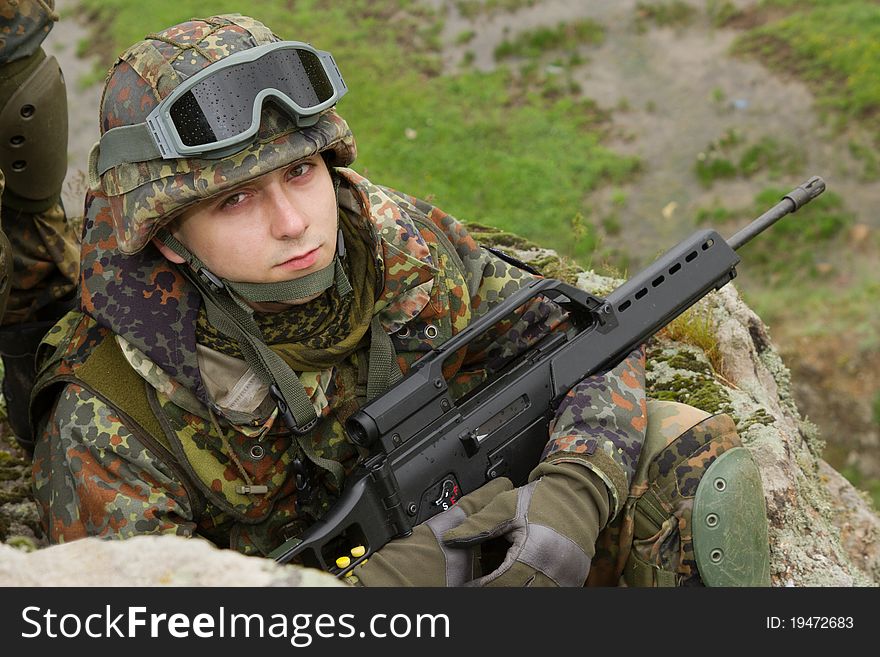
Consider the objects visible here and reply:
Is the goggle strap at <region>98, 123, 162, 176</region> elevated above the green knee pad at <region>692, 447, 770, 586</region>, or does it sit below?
above

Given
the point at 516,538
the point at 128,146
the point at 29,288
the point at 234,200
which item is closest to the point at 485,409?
the point at 516,538

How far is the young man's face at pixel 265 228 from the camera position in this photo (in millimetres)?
3139

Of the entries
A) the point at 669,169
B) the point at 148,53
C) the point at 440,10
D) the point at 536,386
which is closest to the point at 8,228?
the point at 148,53

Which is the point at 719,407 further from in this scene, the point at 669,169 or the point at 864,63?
the point at 864,63

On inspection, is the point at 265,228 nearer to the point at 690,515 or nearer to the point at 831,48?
the point at 690,515

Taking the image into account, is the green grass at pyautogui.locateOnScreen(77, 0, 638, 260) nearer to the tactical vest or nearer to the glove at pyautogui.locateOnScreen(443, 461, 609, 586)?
the tactical vest

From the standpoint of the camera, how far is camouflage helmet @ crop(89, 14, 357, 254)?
10.0ft

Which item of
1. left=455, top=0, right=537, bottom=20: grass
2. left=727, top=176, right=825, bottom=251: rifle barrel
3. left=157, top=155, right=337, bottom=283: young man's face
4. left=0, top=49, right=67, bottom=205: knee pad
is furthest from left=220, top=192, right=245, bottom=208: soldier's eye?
left=455, top=0, right=537, bottom=20: grass

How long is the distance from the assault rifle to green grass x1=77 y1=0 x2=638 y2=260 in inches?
171

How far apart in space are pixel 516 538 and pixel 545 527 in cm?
9

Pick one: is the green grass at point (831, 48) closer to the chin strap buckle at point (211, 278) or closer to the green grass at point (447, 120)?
the green grass at point (447, 120)

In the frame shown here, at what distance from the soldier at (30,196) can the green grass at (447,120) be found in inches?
166

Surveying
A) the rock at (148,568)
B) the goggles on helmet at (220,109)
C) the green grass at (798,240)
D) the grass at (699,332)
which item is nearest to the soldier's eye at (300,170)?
the goggles on helmet at (220,109)

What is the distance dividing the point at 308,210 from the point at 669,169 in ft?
22.9
